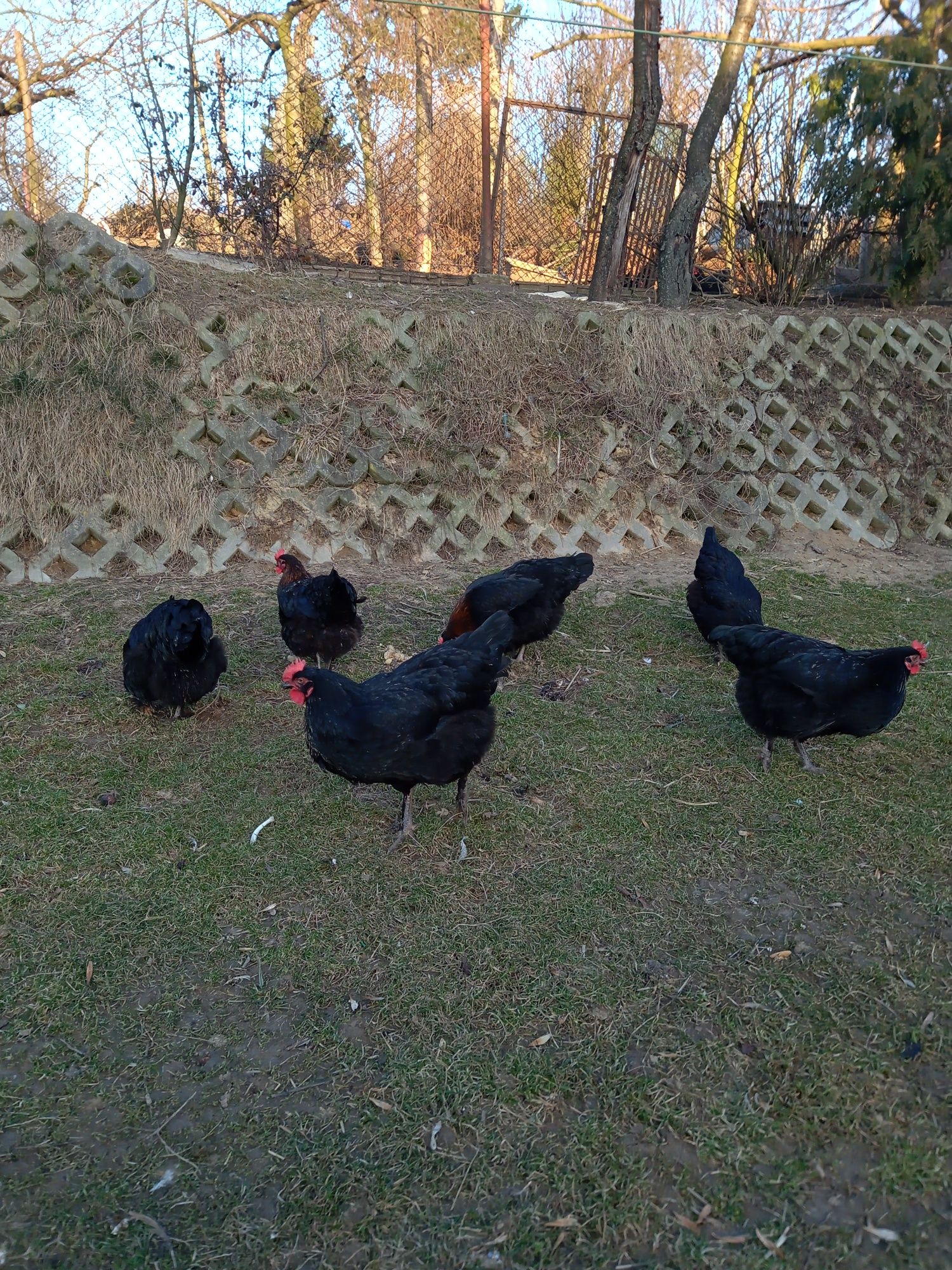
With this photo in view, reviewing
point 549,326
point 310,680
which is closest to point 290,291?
point 549,326

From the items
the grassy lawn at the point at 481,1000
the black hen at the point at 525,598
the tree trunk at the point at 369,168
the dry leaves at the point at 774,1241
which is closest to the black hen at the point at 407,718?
the grassy lawn at the point at 481,1000

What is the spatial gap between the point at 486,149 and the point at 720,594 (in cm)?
656

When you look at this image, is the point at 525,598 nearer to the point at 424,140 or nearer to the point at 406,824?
the point at 406,824

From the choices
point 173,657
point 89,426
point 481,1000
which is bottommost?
point 481,1000

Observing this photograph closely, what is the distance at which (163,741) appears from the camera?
14.1 ft

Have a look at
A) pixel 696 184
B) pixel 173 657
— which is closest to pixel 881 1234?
pixel 173 657

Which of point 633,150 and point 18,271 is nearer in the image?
point 18,271

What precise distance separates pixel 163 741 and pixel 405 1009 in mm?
2286

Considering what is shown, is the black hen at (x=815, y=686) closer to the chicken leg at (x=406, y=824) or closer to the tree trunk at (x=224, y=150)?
the chicken leg at (x=406, y=824)

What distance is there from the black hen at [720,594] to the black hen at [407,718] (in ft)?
6.64

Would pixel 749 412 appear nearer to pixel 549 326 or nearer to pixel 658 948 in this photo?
pixel 549 326

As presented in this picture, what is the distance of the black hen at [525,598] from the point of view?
483cm

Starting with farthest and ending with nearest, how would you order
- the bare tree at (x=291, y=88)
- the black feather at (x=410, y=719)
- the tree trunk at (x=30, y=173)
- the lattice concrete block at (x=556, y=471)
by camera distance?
the bare tree at (x=291, y=88)
the tree trunk at (x=30, y=173)
the lattice concrete block at (x=556, y=471)
the black feather at (x=410, y=719)

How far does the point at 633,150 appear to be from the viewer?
9.07 meters
